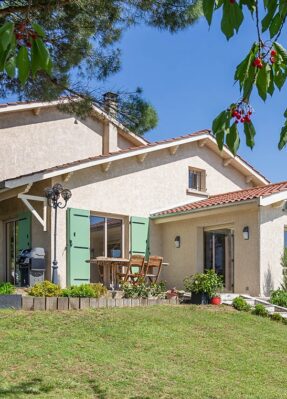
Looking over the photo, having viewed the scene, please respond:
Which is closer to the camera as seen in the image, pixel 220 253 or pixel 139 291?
pixel 139 291

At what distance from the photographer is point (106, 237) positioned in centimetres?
1573

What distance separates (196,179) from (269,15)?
1666 centimetres

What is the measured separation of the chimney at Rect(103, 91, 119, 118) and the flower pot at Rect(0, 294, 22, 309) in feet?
12.9

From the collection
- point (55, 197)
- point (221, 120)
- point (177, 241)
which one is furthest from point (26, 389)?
point (177, 241)

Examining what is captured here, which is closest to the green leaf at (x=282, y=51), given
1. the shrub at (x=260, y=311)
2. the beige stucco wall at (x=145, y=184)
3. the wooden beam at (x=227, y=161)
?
the shrub at (x=260, y=311)

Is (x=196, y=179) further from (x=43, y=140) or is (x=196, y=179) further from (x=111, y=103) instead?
(x=111, y=103)

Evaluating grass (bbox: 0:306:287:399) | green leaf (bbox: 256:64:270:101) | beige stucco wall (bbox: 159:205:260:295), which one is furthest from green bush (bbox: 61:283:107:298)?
green leaf (bbox: 256:64:270:101)

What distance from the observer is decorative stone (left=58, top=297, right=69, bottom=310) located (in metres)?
10.7

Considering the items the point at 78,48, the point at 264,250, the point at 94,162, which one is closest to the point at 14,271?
the point at 94,162

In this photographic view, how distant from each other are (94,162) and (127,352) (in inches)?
308

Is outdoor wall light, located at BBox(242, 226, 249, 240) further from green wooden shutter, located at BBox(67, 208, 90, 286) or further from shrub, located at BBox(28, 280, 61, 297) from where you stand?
shrub, located at BBox(28, 280, 61, 297)

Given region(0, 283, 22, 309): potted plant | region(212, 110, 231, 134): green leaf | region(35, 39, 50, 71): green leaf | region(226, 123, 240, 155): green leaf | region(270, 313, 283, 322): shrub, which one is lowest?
region(270, 313, 283, 322): shrub

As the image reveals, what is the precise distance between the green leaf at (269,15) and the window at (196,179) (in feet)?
53.3

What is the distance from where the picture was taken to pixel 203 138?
18203 mm
